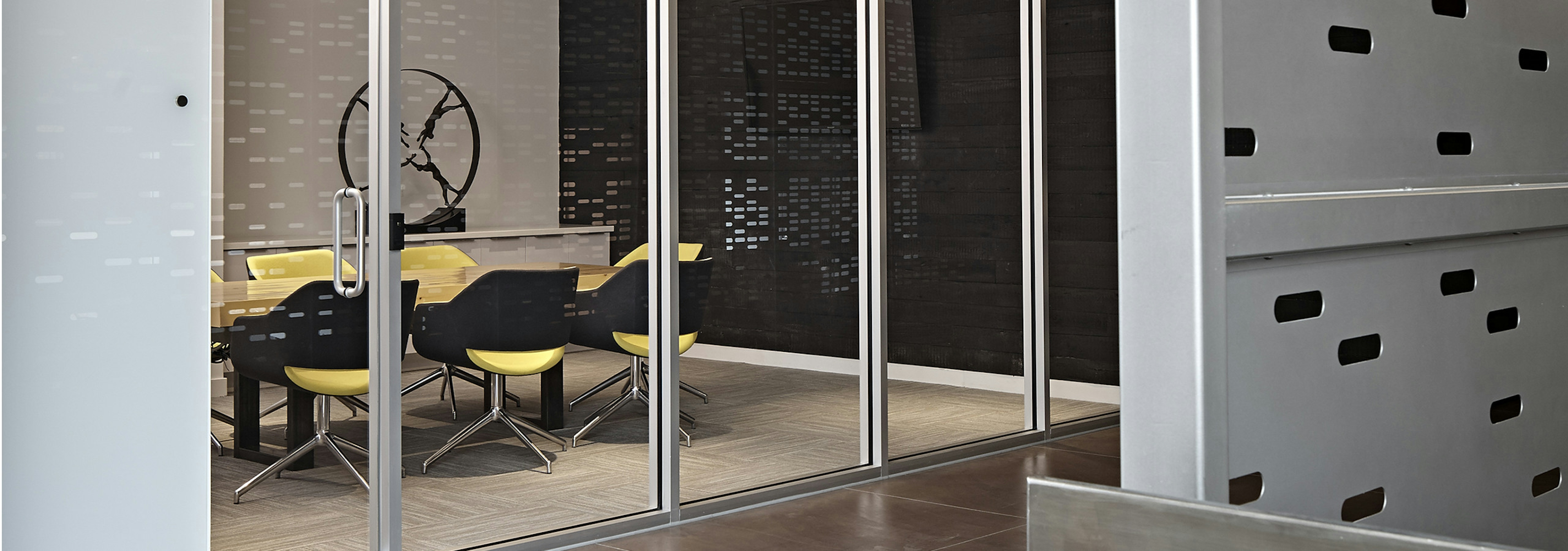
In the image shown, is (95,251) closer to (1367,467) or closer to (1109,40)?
(1367,467)

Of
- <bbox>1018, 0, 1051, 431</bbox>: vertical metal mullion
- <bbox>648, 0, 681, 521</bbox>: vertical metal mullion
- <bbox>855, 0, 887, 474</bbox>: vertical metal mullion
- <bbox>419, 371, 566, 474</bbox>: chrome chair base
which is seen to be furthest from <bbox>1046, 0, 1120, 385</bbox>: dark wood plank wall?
<bbox>419, 371, 566, 474</bbox>: chrome chair base

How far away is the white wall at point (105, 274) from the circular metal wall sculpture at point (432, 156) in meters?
0.50

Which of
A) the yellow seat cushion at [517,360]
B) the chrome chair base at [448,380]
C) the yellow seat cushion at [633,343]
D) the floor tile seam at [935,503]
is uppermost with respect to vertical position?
the yellow seat cushion at [633,343]

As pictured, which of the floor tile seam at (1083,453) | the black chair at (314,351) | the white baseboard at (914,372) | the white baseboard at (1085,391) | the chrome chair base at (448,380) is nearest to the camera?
the black chair at (314,351)

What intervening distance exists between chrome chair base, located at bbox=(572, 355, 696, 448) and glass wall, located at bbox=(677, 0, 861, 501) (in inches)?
6.9

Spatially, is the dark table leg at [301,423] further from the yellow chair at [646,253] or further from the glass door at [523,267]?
the yellow chair at [646,253]

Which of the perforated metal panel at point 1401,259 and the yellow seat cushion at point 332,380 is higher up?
the perforated metal panel at point 1401,259

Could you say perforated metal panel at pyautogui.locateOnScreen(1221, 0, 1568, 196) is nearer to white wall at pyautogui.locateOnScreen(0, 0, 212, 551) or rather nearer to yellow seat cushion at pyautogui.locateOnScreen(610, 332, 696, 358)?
white wall at pyautogui.locateOnScreen(0, 0, 212, 551)

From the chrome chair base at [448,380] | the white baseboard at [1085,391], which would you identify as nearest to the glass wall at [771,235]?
the chrome chair base at [448,380]

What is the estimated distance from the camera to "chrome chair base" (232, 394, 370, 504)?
367cm

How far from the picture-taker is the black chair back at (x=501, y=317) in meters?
3.97

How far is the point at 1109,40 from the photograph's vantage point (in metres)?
6.30

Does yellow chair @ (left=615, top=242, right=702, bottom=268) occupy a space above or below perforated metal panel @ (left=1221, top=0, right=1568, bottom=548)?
above

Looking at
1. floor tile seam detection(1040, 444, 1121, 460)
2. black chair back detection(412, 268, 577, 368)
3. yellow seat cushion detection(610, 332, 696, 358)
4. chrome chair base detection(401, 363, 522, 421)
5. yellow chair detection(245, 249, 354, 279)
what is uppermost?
yellow chair detection(245, 249, 354, 279)
